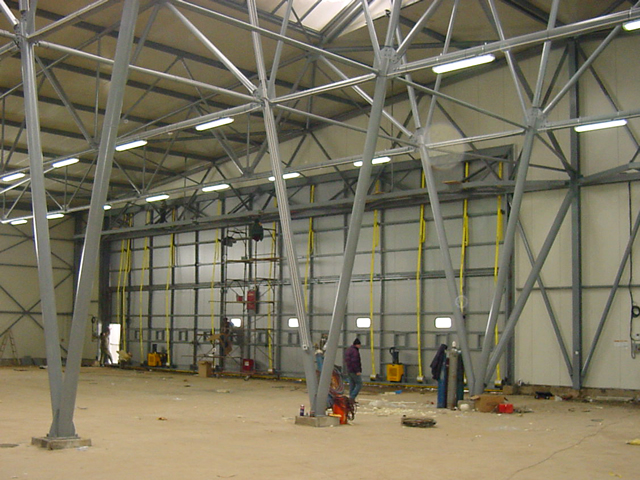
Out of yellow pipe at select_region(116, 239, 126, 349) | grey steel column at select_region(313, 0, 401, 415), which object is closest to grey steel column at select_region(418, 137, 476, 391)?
grey steel column at select_region(313, 0, 401, 415)

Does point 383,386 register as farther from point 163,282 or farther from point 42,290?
point 42,290

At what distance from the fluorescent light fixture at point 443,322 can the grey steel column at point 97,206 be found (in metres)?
17.4

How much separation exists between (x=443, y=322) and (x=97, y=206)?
1779cm

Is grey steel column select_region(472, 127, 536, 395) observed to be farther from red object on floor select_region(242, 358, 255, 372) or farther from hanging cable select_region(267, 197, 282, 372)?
red object on floor select_region(242, 358, 255, 372)

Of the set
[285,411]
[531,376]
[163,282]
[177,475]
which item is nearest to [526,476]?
[177,475]

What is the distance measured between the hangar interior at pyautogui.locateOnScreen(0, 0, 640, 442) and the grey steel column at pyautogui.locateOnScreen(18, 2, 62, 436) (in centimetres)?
41

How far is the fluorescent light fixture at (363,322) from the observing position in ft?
96.8

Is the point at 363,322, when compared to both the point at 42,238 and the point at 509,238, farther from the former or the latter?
the point at 42,238

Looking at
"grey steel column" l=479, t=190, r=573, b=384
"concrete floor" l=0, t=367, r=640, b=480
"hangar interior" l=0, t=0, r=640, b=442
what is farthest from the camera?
"grey steel column" l=479, t=190, r=573, b=384

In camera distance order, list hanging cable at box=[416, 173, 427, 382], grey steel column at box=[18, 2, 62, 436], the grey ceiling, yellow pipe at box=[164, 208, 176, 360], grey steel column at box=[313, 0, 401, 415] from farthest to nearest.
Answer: yellow pipe at box=[164, 208, 176, 360], hanging cable at box=[416, 173, 427, 382], the grey ceiling, grey steel column at box=[313, 0, 401, 415], grey steel column at box=[18, 2, 62, 436]

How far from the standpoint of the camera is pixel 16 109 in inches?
1069

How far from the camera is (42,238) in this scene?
12.5 m

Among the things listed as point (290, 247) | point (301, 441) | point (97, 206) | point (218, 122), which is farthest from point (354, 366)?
point (97, 206)

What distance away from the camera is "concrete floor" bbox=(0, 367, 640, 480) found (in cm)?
1041
